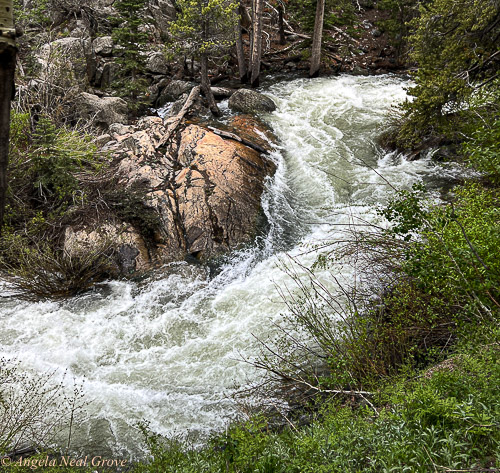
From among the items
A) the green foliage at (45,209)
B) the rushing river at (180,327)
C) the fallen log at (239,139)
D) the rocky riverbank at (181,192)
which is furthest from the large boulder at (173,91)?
the rushing river at (180,327)

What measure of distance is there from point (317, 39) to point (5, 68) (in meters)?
16.7

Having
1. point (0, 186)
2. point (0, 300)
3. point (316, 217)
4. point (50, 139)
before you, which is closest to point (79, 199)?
point (50, 139)

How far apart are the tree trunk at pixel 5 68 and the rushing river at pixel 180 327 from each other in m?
4.10

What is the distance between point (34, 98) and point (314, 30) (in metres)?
11.8

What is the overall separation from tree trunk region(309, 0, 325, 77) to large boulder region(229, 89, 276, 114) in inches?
177

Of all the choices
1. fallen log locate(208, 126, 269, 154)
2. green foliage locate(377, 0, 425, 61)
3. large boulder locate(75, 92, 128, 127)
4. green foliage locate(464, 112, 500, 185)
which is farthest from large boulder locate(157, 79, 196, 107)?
green foliage locate(464, 112, 500, 185)

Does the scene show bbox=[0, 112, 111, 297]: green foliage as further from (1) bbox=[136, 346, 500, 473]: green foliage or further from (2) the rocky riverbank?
(1) bbox=[136, 346, 500, 473]: green foliage

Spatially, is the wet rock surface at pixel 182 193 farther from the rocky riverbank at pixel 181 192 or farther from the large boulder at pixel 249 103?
the large boulder at pixel 249 103

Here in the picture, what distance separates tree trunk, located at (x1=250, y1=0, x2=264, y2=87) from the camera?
1412 cm

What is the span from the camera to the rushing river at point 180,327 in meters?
5.15

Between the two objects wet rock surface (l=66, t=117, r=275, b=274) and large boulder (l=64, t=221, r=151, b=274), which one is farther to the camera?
wet rock surface (l=66, t=117, r=275, b=274)

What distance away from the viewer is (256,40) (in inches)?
589

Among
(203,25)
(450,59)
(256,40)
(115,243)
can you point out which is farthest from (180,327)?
(256,40)

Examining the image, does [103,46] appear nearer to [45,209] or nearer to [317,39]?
[317,39]
